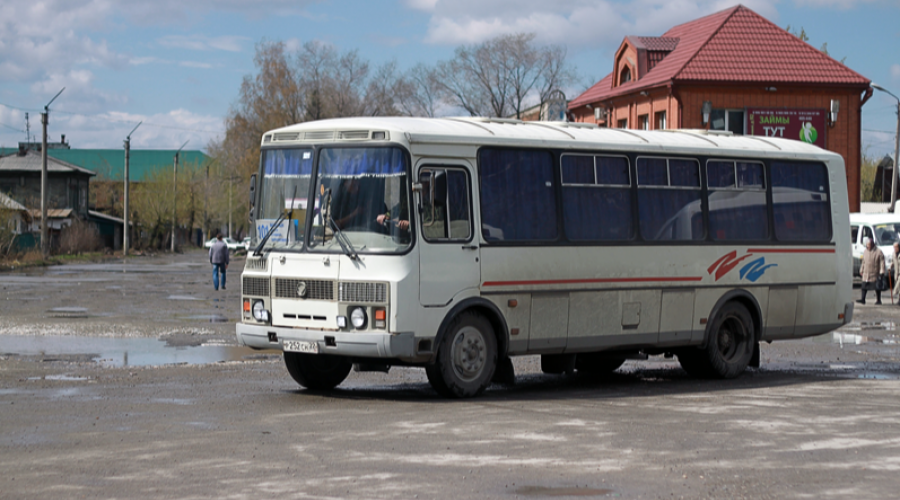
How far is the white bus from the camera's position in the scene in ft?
36.7

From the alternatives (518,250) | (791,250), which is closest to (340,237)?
(518,250)

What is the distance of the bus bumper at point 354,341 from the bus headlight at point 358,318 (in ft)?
0.31

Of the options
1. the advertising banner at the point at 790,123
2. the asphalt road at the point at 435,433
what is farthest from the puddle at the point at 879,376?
the advertising banner at the point at 790,123

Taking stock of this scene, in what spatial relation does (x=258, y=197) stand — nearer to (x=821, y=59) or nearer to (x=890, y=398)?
(x=890, y=398)

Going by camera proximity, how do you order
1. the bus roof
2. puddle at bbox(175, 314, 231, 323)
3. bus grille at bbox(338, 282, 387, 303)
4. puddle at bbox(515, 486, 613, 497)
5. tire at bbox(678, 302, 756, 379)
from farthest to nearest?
puddle at bbox(175, 314, 231, 323)
tire at bbox(678, 302, 756, 379)
the bus roof
bus grille at bbox(338, 282, 387, 303)
puddle at bbox(515, 486, 613, 497)

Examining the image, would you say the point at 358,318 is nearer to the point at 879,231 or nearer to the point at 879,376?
the point at 879,376

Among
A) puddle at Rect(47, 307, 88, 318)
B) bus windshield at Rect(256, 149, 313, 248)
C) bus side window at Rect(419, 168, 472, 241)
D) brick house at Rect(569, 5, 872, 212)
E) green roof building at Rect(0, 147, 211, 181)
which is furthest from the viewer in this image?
green roof building at Rect(0, 147, 211, 181)

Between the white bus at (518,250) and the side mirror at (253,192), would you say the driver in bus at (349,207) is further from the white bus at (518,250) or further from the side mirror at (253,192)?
the side mirror at (253,192)

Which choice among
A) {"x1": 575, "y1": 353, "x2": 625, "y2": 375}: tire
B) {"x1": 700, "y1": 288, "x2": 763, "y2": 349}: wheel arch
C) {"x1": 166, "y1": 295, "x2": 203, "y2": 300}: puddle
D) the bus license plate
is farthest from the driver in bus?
{"x1": 166, "y1": 295, "x2": 203, "y2": 300}: puddle

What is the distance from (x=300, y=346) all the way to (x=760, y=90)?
33.8 meters

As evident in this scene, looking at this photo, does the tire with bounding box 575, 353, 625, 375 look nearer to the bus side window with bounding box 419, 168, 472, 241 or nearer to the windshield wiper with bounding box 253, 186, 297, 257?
the bus side window with bounding box 419, 168, 472, 241

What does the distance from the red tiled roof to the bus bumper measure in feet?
Result: 105

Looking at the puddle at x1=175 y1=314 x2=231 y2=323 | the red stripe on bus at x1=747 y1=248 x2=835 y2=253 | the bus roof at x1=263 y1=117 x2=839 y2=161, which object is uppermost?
the bus roof at x1=263 y1=117 x2=839 y2=161

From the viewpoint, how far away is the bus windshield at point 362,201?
36.5 ft
